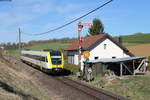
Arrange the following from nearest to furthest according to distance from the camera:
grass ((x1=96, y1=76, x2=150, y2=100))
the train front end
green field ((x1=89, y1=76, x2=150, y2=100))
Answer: grass ((x1=96, y1=76, x2=150, y2=100)), green field ((x1=89, y1=76, x2=150, y2=100)), the train front end

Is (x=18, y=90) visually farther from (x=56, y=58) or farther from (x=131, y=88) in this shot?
(x=56, y=58)

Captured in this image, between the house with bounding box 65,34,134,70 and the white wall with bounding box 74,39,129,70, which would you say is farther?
the white wall with bounding box 74,39,129,70

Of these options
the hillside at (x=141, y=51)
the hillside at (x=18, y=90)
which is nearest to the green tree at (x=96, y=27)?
the hillside at (x=141, y=51)

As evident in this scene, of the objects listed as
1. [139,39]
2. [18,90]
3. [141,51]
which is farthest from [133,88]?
[139,39]

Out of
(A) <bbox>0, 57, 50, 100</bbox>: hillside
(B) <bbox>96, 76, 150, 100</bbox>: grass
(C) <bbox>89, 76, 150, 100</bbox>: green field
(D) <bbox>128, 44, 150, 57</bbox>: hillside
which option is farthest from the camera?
(D) <bbox>128, 44, 150, 57</bbox>: hillside

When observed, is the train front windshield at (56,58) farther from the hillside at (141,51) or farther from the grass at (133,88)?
the hillside at (141,51)

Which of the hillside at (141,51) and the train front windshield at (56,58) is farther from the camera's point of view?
the hillside at (141,51)

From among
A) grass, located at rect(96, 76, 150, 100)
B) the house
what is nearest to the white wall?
the house

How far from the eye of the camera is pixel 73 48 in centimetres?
5222

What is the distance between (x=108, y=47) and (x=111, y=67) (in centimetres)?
1470

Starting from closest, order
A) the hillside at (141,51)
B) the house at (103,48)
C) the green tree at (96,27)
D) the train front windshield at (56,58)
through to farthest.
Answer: the train front windshield at (56,58) → the house at (103,48) → the hillside at (141,51) → the green tree at (96,27)

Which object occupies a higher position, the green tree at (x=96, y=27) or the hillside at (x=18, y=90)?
the green tree at (x=96, y=27)

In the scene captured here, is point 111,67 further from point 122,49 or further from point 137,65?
point 122,49

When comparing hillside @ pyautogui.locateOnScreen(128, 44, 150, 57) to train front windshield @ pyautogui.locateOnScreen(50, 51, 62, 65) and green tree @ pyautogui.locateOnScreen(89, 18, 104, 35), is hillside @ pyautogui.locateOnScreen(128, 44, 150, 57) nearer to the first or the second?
green tree @ pyautogui.locateOnScreen(89, 18, 104, 35)
